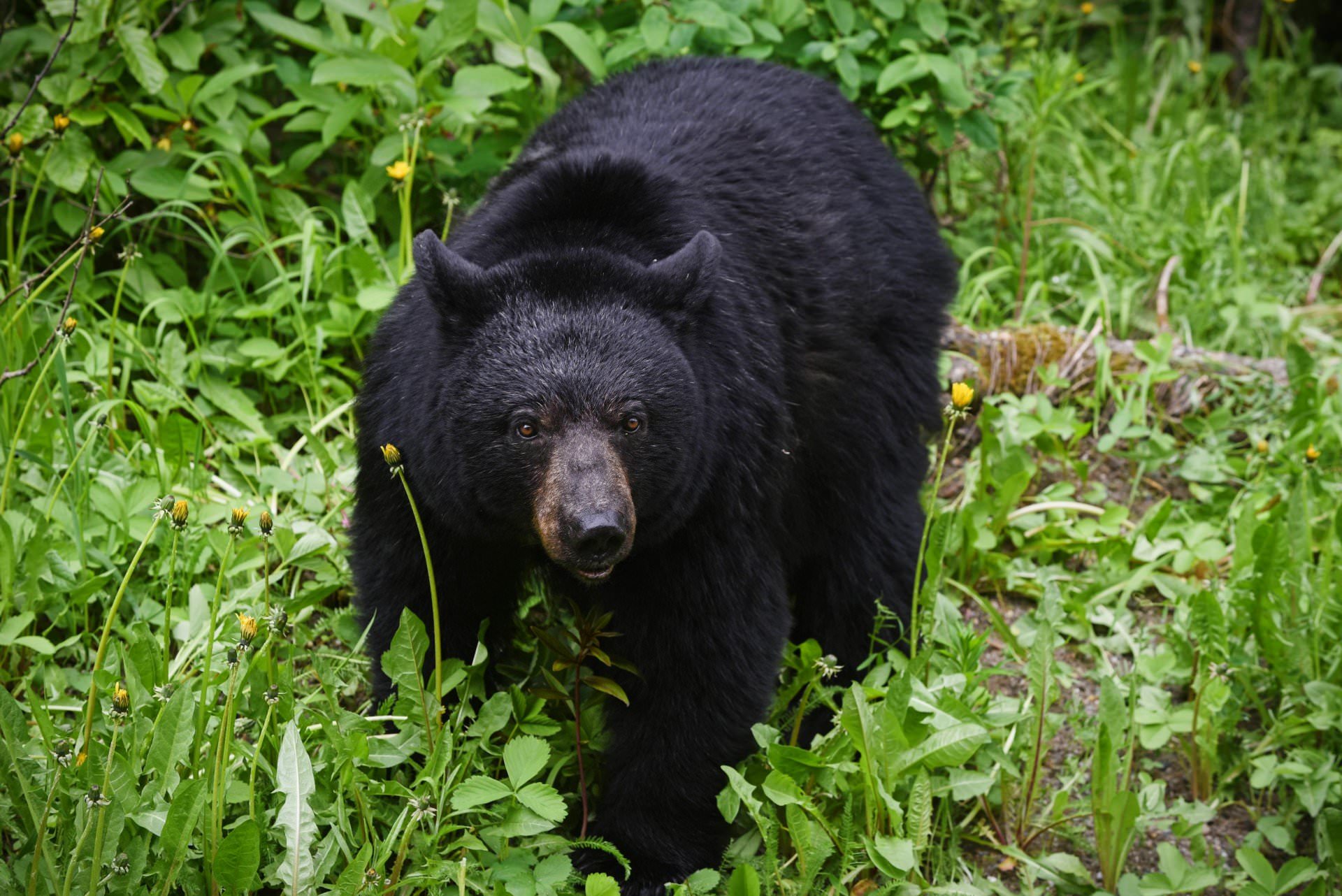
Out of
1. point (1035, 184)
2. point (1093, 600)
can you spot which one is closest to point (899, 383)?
point (1093, 600)

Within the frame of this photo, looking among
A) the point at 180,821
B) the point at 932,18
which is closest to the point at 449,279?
the point at 180,821

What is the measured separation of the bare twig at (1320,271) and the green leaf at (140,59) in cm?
541

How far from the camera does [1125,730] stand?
3.54m

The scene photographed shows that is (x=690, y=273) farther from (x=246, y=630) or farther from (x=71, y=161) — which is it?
(x=71, y=161)

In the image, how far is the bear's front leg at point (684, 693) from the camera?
3162 mm

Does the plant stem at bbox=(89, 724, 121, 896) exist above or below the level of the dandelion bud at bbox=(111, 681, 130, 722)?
below

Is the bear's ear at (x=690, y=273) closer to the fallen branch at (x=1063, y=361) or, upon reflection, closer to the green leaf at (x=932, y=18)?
the green leaf at (x=932, y=18)

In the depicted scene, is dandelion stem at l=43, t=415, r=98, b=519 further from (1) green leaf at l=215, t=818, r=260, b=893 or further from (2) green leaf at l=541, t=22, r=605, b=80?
(2) green leaf at l=541, t=22, r=605, b=80

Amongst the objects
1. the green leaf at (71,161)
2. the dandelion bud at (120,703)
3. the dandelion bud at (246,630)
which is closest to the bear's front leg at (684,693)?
the dandelion bud at (246,630)

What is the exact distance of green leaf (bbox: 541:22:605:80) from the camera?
182 inches

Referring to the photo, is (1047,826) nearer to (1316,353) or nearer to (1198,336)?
(1198,336)

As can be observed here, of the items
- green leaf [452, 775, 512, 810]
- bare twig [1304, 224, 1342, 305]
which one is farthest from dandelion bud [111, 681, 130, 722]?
bare twig [1304, 224, 1342, 305]

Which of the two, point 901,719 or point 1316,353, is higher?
point 901,719

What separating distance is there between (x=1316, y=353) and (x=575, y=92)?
12.1 feet
